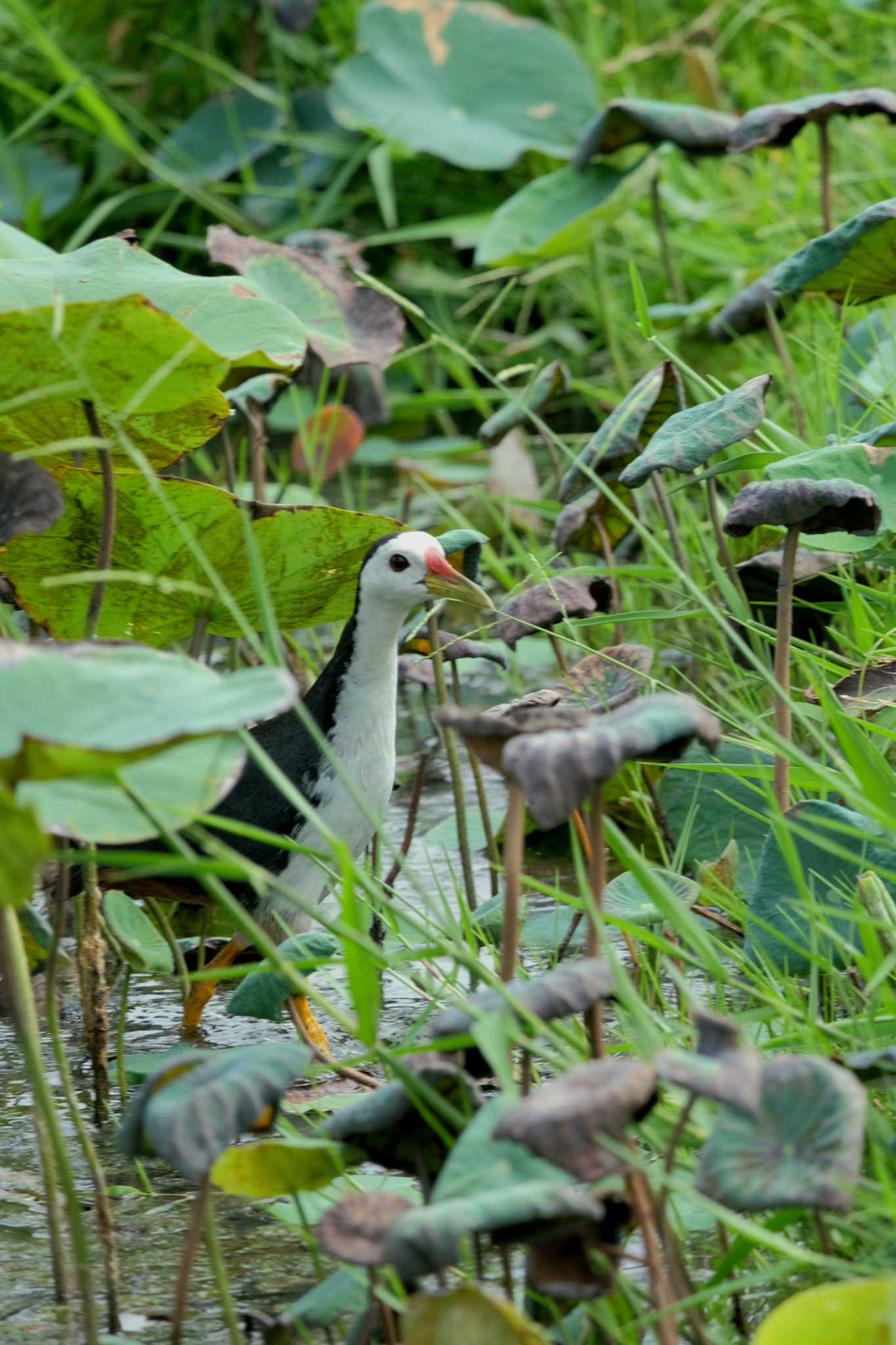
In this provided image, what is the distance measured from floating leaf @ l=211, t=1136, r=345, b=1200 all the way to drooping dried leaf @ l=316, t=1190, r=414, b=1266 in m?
0.08

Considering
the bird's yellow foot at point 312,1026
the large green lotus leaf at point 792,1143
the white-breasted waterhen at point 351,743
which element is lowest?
the bird's yellow foot at point 312,1026

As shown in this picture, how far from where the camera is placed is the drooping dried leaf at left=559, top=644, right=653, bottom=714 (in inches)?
69.8

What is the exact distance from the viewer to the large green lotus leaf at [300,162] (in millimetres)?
4285

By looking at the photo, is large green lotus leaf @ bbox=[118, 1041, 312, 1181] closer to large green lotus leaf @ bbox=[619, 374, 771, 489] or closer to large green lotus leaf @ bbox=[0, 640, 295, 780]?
large green lotus leaf @ bbox=[0, 640, 295, 780]

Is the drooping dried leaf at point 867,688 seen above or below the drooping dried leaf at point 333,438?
above

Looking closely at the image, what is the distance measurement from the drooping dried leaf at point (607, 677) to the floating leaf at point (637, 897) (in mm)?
225

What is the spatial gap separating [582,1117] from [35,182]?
12.7 feet

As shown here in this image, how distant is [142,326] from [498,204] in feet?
10.5

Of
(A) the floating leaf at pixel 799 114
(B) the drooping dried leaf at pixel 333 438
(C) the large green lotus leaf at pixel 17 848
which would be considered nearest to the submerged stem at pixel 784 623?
(C) the large green lotus leaf at pixel 17 848

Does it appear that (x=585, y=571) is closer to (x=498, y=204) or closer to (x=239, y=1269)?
(x=239, y=1269)

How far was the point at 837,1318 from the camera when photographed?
977 mm

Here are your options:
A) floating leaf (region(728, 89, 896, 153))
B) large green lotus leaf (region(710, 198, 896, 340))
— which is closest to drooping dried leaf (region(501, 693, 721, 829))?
large green lotus leaf (region(710, 198, 896, 340))

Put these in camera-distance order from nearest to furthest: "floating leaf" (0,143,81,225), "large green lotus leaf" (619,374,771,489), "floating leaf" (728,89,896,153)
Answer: "large green lotus leaf" (619,374,771,489), "floating leaf" (728,89,896,153), "floating leaf" (0,143,81,225)

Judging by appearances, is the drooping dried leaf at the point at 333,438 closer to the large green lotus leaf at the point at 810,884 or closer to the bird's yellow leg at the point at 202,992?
the bird's yellow leg at the point at 202,992
